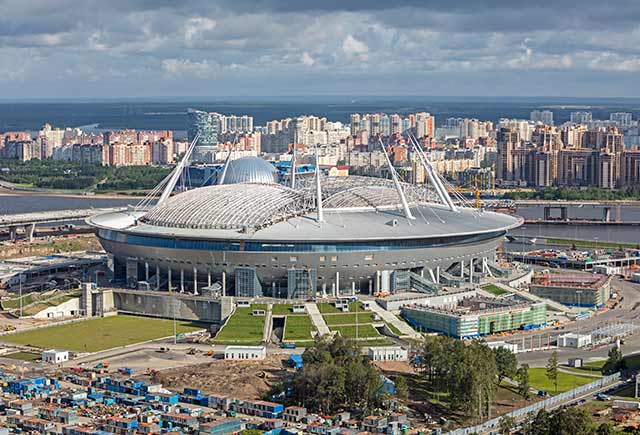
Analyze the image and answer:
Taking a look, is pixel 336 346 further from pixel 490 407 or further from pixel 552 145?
pixel 552 145

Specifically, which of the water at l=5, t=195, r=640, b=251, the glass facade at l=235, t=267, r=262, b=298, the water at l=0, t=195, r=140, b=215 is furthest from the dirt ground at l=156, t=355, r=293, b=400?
the water at l=0, t=195, r=140, b=215

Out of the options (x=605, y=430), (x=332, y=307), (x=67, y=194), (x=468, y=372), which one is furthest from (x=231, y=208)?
(x=67, y=194)

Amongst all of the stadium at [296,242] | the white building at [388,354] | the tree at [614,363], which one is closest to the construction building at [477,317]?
the stadium at [296,242]

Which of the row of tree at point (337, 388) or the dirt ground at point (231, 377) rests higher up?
the row of tree at point (337, 388)

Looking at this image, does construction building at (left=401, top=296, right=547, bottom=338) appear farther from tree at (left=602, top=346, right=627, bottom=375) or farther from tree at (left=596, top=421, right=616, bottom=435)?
tree at (left=596, top=421, right=616, bottom=435)

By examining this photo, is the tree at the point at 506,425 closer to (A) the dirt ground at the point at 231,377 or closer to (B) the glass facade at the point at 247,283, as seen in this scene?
(A) the dirt ground at the point at 231,377

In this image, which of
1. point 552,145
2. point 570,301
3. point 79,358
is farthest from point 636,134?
point 79,358
